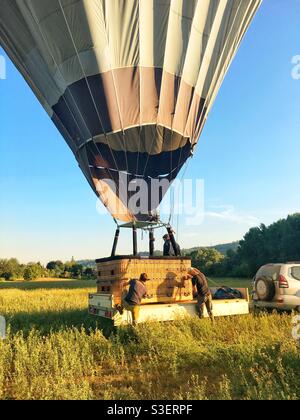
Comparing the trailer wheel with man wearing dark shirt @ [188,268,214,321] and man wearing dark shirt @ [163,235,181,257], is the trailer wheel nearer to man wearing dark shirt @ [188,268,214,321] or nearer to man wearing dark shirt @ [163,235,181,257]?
man wearing dark shirt @ [188,268,214,321]

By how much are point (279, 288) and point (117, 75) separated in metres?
7.82

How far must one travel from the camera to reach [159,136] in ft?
38.5

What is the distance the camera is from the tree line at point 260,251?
64.2 metres

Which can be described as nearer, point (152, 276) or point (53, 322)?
point (152, 276)

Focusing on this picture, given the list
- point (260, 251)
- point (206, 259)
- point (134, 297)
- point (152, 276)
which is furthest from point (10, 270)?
point (134, 297)

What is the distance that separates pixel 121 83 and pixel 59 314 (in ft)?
26.2

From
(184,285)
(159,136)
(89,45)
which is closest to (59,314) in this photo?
(184,285)

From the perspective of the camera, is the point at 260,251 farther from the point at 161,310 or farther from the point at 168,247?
the point at 161,310

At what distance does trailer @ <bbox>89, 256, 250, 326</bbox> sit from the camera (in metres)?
8.55

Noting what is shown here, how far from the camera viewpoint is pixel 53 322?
12148mm

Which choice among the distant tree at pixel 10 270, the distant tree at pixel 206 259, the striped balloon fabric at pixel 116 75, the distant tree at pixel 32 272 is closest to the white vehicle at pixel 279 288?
the striped balloon fabric at pixel 116 75

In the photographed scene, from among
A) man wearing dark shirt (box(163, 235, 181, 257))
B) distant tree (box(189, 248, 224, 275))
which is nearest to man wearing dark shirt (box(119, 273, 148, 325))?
man wearing dark shirt (box(163, 235, 181, 257))

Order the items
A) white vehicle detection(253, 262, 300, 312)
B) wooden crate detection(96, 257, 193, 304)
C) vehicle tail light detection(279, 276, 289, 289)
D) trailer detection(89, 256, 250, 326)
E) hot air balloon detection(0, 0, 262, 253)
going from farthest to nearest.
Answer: vehicle tail light detection(279, 276, 289, 289) → white vehicle detection(253, 262, 300, 312) → hot air balloon detection(0, 0, 262, 253) → wooden crate detection(96, 257, 193, 304) → trailer detection(89, 256, 250, 326)

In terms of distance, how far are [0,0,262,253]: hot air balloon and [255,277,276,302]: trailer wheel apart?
4.16 meters
